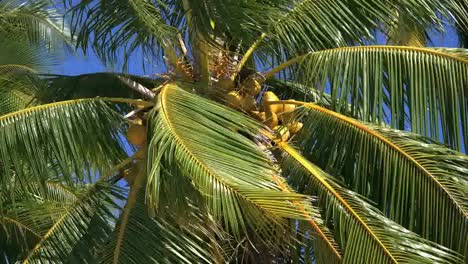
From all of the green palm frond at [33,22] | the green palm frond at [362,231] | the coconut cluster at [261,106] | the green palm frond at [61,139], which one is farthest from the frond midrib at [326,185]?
the green palm frond at [33,22]

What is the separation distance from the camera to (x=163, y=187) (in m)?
5.85

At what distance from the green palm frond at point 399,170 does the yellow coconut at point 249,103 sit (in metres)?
0.44

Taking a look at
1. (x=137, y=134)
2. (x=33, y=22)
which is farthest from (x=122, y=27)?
(x=33, y=22)

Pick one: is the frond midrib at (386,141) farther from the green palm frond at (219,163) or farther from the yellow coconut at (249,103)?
the green palm frond at (219,163)

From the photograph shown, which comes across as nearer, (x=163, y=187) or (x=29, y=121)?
(x=163, y=187)

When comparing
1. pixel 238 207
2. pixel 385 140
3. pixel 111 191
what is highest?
pixel 385 140

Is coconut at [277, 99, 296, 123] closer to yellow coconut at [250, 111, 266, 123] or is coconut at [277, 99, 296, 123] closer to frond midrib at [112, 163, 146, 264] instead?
yellow coconut at [250, 111, 266, 123]

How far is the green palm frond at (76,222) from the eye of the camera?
274 inches

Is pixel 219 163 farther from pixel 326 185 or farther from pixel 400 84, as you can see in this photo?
pixel 400 84

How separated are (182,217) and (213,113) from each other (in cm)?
75


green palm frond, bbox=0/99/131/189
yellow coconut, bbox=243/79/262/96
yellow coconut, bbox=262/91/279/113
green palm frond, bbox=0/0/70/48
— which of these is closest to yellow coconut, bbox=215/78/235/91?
yellow coconut, bbox=243/79/262/96

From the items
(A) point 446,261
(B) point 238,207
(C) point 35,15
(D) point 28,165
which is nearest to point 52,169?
(D) point 28,165

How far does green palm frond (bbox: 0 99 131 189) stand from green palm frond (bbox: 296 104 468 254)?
57.5 inches

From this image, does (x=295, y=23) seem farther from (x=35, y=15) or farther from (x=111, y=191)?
(x=35, y=15)
